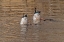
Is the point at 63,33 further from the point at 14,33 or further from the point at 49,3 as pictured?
the point at 49,3

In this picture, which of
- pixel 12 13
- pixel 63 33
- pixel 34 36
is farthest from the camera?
pixel 12 13

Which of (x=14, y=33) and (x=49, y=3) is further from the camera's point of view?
(x=49, y=3)

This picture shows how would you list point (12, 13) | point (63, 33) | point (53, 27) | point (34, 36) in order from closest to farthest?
point (34, 36), point (63, 33), point (53, 27), point (12, 13)

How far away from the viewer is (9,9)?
365 cm

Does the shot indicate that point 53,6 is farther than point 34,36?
Yes

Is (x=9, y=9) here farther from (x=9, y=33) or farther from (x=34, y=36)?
(x=34, y=36)

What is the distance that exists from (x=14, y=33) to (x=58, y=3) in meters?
1.79

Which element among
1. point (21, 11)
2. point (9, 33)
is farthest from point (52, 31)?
point (21, 11)

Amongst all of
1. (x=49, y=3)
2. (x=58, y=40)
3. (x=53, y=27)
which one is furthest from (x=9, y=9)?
(x=58, y=40)

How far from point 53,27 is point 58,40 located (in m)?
0.55

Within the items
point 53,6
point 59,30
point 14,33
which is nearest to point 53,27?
point 59,30

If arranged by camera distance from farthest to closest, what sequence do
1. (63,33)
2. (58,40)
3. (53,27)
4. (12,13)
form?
(12,13), (53,27), (63,33), (58,40)

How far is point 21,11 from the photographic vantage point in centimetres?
356

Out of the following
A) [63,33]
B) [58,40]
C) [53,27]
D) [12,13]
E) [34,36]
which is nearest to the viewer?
[58,40]
